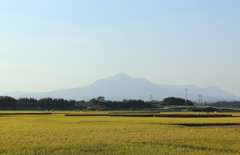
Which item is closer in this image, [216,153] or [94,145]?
[216,153]

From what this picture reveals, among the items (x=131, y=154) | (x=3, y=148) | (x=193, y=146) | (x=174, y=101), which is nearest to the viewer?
A: (x=131, y=154)

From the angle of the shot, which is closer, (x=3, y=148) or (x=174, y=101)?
(x=3, y=148)

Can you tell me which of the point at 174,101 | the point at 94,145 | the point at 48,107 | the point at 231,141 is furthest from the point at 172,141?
the point at 174,101

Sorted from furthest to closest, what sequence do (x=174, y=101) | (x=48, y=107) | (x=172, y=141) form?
(x=174, y=101), (x=48, y=107), (x=172, y=141)

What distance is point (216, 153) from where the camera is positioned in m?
14.2

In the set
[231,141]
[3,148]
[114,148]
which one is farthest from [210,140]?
[3,148]

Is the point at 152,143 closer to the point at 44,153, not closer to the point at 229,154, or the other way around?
the point at 229,154

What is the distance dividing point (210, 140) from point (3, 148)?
39.9 ft

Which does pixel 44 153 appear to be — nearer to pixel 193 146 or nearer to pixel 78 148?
pixel 78 148

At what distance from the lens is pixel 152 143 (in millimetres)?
16891

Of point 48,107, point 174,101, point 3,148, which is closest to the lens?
point 3,148

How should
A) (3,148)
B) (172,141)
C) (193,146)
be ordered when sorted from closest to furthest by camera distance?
(3,148)
(193,146)
(172,141)

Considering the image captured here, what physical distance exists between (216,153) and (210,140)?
4193mm

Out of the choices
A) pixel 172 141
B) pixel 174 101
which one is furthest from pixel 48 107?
A: pixel 172 141
